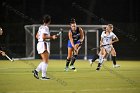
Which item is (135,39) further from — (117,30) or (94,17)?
(94,17)

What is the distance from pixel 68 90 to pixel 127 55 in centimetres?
2200

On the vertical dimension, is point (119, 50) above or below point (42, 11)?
below

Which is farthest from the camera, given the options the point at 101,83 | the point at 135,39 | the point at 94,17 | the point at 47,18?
the point at 94,17

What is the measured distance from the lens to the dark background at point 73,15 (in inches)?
1246

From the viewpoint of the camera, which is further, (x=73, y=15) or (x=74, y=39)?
(x=73, y=15)

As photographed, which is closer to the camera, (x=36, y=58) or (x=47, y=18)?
(x=47, y=18)

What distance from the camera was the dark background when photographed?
104 feet

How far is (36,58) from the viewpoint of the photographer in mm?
28766

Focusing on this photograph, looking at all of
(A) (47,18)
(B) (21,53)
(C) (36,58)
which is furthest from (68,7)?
(A) (47,18)

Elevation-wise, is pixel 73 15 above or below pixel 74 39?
above

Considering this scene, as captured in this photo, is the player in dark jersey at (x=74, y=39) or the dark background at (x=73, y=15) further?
the dark background at (x=73, y=15)

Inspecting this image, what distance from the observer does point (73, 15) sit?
121ft

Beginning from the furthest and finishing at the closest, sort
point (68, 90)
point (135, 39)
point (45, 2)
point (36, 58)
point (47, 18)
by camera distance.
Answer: point (45, 2) < point (135, 39) < point (36, 58) < point (47, 18) < point (68, 90)

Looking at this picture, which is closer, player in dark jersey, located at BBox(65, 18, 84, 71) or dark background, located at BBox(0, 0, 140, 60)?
player in dark jersey, located at BBox(65, 18, 84, 71)
